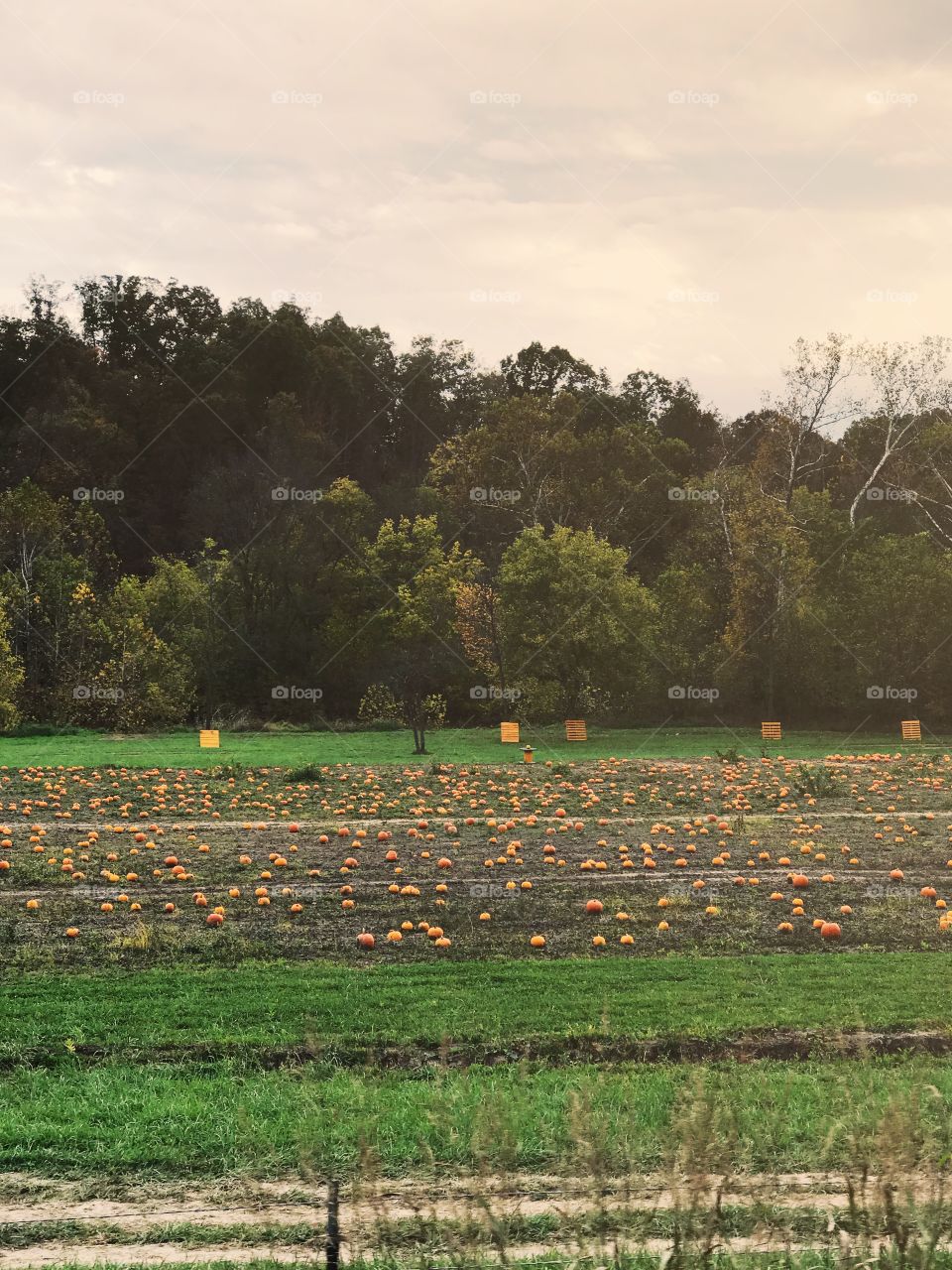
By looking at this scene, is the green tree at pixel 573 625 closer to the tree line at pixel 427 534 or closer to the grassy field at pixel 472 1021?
the tree line at pixel 427 534

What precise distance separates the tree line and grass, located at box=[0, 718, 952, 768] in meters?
1.67

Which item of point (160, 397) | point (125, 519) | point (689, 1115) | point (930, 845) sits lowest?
point (930, 845)

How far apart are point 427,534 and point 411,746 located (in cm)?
2032

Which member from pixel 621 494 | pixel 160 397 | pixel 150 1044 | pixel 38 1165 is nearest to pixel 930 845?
pixel 150 1044

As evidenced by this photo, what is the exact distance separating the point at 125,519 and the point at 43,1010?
54593mm

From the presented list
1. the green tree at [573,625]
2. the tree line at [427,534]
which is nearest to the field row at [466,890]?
the tree line at [427,534]

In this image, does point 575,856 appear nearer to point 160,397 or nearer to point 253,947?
point 253,947

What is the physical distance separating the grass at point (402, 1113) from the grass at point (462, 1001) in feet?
2.06

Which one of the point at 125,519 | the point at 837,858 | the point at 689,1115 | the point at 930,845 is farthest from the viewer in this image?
the point at 125,519

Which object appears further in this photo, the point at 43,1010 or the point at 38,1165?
the point at 43,1010

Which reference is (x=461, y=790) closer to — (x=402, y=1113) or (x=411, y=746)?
(x=411, y=746)

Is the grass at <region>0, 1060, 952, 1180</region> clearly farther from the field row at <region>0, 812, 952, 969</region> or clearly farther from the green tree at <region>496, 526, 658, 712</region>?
the green tree at <region>496, 526, 658, 712</region>

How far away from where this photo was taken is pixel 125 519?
61000 millimetres

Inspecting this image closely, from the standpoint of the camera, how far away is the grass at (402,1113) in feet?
17.5
